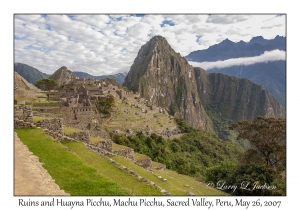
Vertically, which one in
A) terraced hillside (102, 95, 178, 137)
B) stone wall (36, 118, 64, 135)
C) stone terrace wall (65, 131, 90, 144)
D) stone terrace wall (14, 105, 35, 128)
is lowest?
terraced hillside (102, 95, 178, 137)

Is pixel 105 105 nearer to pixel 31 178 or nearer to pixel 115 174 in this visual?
pixel 115 174

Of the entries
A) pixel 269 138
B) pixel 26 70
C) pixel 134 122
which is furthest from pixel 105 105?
pixel 269 138

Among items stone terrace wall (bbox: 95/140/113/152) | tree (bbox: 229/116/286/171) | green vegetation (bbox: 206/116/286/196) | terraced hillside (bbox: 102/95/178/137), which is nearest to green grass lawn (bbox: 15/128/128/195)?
stone terrace wall (bbox: 95/140/113/152)

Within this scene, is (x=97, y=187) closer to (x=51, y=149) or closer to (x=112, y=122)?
(x=51, y=149)

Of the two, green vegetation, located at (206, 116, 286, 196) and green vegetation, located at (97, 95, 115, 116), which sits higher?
green vegetation, located at (97, 95, 115, 116)

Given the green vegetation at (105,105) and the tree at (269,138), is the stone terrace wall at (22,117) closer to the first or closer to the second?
the tree at (269,138)

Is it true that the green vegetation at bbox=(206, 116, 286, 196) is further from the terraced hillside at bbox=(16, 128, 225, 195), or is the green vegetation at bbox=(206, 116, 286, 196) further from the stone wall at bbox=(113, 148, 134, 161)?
the stone wall at bbox=(113, 148, 134, 161)

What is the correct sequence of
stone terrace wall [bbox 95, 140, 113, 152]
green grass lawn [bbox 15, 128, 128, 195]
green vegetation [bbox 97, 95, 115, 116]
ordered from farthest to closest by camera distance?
1. green vegetation [bbox 97, 95, 115, 116]
2. stone terrace wall [bbox 95, 140, 113, 152]
3. green grass lawn [bbox 15, 128, 128, 195]

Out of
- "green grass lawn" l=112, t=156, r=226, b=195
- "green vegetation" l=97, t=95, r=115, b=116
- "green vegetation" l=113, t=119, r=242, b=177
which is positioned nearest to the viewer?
"green grass lawn" l=112, t=156, r=226, b=195
